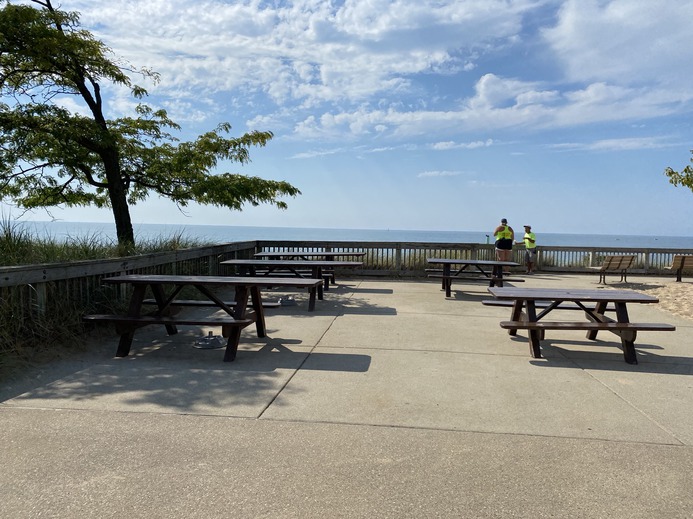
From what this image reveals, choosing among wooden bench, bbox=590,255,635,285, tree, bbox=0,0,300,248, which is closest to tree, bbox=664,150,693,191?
wooden bench, bbox=590,255,635,285

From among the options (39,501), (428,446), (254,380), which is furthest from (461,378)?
(39,501)

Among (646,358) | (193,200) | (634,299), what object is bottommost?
(646,358)

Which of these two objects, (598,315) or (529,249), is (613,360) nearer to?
(598,315)

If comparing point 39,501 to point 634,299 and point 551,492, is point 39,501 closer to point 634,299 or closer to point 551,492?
point 551,492

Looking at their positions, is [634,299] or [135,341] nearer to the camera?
[634,299]

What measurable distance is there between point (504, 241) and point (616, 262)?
2988mm

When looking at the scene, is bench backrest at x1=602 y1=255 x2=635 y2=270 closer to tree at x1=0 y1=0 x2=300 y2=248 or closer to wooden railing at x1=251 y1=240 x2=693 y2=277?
wooden railing at x1=251 y1=240 x2=693 y2=277

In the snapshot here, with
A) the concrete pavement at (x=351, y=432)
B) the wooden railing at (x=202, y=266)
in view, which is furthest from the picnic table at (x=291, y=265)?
the concrete pavement at (x=351, y=432)

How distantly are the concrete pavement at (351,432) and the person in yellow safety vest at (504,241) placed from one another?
8.67m

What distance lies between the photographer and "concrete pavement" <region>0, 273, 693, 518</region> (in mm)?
2672

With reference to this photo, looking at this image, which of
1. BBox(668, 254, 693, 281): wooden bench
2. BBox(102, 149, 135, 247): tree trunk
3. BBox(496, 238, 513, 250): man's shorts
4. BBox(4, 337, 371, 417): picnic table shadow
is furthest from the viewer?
BBox(496, 238, 513, 250): man's shorts

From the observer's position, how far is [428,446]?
3.32 m

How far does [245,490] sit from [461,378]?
271 centimetres

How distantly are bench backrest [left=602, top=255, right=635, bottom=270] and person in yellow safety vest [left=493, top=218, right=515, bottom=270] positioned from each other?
2522mm
